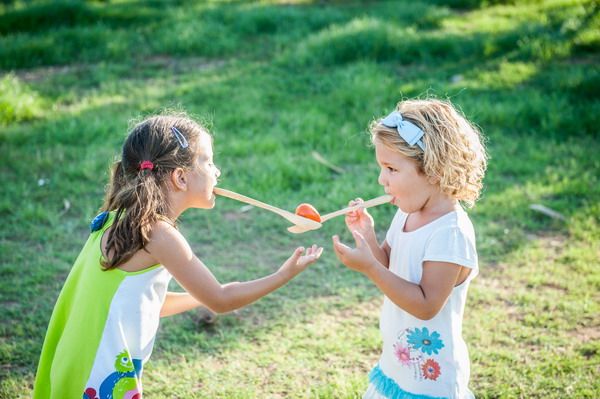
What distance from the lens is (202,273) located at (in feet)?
6.96

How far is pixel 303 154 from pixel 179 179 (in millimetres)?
2975

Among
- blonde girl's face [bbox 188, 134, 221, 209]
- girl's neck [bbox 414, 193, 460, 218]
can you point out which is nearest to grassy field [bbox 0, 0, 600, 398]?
blonde girl's face [bbox 188, 134, 221, 209]

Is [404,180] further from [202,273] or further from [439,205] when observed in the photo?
[202,273]

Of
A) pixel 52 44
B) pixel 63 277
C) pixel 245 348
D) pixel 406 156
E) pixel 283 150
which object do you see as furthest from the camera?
pixel 52 44

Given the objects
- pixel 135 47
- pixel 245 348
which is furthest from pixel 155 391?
pixel 135 47

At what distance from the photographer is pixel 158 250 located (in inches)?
82.4

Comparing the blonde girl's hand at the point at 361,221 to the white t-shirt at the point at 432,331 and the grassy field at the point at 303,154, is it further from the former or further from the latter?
the grassy field at the point at 303,154

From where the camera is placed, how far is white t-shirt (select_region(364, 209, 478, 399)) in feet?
6.74

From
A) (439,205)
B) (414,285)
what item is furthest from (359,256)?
(439,205)

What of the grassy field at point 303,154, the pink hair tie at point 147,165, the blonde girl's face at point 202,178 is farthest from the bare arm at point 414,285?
the grassy field at point 303,154

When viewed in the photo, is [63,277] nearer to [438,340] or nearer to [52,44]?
[438,340]

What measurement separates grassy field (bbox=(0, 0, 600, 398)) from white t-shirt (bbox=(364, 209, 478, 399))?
0.67 metres

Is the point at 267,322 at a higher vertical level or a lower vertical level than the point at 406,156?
lower

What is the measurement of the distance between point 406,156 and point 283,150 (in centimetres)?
311
